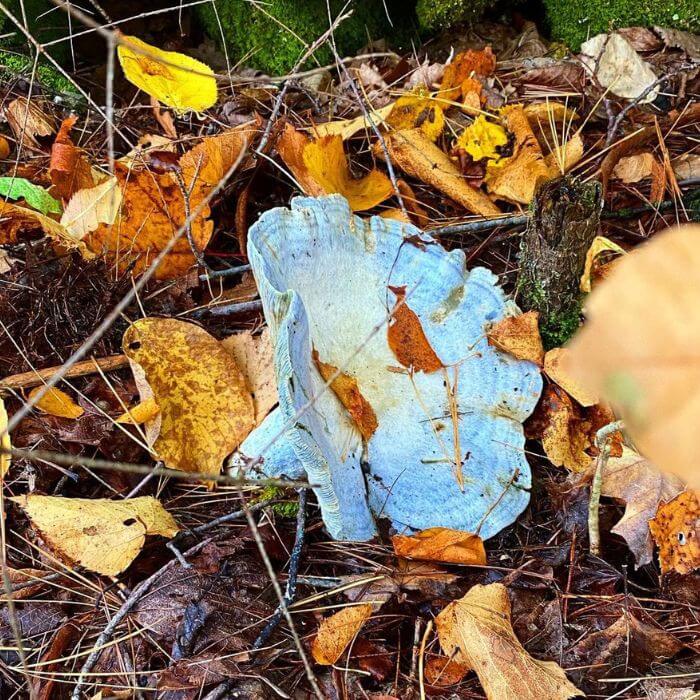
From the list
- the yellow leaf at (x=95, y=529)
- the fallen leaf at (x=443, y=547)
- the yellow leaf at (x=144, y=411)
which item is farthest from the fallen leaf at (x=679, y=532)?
the yellow leaf at (x=144, y=411)

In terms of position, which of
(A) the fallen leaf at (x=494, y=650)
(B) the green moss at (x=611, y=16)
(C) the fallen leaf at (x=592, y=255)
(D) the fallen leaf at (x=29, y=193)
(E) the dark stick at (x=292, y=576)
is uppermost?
(B) the green moss at (x=611, y=16)

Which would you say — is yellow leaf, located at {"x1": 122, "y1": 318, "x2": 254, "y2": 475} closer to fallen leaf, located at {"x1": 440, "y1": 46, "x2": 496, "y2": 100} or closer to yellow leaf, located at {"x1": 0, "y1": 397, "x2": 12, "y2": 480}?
yellow leaf, located at {"x1": 0, "y1": 397, "x2": 12, "y2": 480}

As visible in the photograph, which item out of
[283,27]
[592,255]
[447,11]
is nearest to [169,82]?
[283,27]

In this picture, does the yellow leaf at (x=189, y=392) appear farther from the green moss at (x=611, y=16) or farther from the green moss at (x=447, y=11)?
the green moss at (x=611, y=16)

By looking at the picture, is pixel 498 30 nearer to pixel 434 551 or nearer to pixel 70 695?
pixel 434 551

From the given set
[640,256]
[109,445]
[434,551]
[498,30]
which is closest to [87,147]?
[109,445]

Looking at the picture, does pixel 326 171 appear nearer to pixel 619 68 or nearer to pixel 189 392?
pixel 189 392
